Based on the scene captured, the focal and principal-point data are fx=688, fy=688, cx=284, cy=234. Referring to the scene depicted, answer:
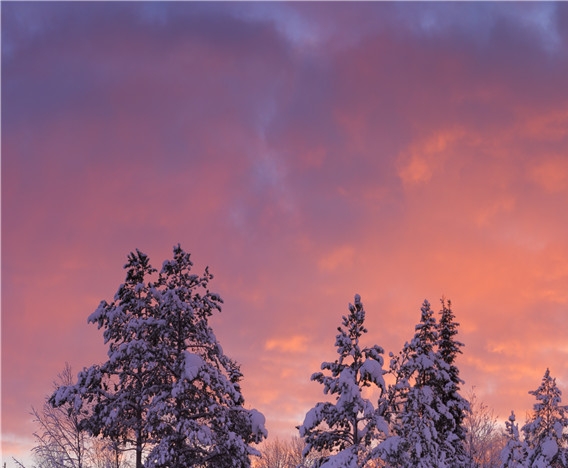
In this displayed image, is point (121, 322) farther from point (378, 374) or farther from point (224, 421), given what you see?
point (378, 374)

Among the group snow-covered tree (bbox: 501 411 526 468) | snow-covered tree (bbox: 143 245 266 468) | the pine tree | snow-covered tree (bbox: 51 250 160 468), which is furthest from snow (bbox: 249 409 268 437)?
snow-covered tree (bbox: 501 411 526 468)

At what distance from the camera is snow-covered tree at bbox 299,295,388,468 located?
2870 centimetres

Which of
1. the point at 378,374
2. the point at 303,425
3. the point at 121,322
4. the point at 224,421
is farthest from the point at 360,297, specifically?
the point at 121,322

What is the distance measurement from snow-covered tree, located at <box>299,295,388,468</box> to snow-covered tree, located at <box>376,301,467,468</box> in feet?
3.31

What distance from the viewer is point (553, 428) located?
1414 inches

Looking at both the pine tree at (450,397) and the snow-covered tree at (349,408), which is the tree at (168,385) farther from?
the pine tree at (450,397)

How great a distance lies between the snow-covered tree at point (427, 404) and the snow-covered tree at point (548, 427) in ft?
12.2

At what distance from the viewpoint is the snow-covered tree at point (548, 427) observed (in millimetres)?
35625

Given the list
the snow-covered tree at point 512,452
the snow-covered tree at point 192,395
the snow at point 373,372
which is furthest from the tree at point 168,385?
the snow-covered tree at point 512,452

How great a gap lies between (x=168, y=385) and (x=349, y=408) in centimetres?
778

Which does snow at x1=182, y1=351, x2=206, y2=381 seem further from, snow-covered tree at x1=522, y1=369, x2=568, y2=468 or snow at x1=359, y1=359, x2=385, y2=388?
snow-covered tree at x1=522, y1=369, x2=568, y2=468

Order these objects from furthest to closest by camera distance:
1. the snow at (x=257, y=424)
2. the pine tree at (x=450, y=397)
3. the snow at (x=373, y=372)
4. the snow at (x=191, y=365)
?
the pine tree at (x=450, y=397), the snow at (x=373, y=372), the snow at (x=257, y=424), the snow at (x=191, y=365)

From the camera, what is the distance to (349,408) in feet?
95.6

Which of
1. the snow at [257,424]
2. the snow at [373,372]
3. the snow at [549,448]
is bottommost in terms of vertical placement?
the snow at [549,448]
